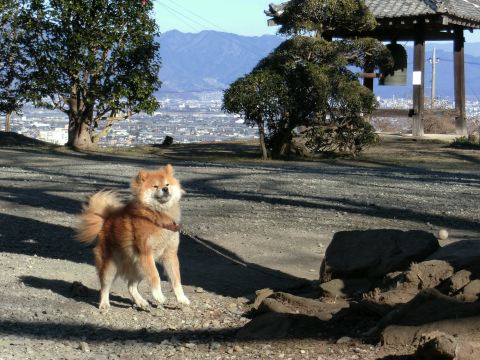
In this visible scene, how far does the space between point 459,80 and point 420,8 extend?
13.8 ft

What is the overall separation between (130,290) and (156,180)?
0.97 metres

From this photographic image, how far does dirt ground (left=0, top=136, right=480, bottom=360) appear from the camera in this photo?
5.71 m

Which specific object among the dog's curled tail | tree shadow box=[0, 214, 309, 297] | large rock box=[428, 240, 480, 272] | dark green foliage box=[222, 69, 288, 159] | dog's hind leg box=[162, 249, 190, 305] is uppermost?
dark green foliage box=[222, 69, 288, 159]

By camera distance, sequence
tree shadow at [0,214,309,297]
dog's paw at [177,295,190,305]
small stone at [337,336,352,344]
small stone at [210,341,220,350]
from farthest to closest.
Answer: tree shadow at [0,214,309,297] → dog's paw at [177,295,190,305] → small stone at [210,341,220,350] → small stone at [337,336,352,344]

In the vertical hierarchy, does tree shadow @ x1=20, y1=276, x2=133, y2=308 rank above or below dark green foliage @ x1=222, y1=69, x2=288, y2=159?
below

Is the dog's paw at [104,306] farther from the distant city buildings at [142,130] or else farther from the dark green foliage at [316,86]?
the distant city buildings at [142,130]

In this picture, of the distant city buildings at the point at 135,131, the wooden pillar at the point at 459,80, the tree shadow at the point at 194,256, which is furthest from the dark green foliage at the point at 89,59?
the tree shadow at the point at 194,256

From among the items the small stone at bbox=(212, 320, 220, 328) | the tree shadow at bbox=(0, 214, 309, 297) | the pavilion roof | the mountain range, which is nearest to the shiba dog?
the small stone at bbox=(212, 320, 220, 328)


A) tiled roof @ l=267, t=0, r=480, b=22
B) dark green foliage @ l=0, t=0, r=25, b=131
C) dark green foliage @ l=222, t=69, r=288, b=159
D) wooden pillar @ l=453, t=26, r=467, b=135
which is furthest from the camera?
wooden pillar @ l=453, t=26, r=467, b=135

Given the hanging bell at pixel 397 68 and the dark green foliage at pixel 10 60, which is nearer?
the dark green foliage at pixel 10 60

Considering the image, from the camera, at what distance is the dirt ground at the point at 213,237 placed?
5.71 metres

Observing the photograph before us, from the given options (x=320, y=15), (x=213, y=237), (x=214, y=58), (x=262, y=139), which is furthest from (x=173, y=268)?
(x=214, y=58)

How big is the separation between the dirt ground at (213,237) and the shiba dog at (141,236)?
0.25 metres

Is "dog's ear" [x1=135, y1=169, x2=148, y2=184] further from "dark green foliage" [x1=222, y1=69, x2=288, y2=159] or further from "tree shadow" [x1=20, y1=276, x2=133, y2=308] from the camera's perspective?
"dark green foliage" [x1=222, y1=69, x2=288, y2=159]
